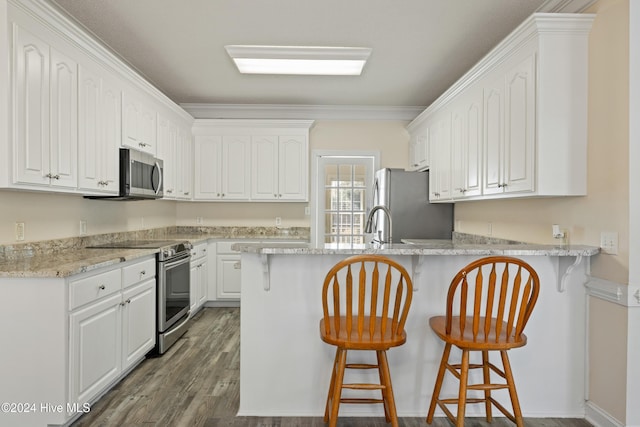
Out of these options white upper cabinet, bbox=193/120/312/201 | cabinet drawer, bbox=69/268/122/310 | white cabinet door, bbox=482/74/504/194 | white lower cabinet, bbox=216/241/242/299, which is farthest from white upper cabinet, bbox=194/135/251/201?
white cabinet door, bbox=482/74/504/194

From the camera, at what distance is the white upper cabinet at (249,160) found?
16.9 feet

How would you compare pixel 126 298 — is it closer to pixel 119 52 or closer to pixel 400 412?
pixel 400 412

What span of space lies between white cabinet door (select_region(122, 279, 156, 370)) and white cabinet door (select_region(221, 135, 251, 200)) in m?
2.09

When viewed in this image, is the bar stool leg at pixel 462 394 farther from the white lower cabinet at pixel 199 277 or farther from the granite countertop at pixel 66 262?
the white lower cabinet at pixel 199 277

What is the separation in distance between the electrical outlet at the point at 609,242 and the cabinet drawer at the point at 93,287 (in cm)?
289

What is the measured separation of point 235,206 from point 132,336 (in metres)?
2.79

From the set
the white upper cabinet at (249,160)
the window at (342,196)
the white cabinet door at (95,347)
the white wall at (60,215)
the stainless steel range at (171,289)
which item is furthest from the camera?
the window at (342,196)

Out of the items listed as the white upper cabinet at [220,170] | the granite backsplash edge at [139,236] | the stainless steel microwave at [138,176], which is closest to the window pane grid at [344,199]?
the granite backsplash edge at [139,236]

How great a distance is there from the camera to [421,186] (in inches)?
175

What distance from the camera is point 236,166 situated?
5145 millimetres

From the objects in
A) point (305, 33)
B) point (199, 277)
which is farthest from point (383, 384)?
point (199, 277)

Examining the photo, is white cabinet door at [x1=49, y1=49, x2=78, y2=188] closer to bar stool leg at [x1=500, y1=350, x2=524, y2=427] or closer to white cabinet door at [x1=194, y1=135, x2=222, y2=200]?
white cabinet door at [x1=194, y1=135, x2=222, y2=200]

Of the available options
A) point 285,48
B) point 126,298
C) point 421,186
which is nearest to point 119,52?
point 285,48

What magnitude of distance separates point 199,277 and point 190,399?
2.13 m
